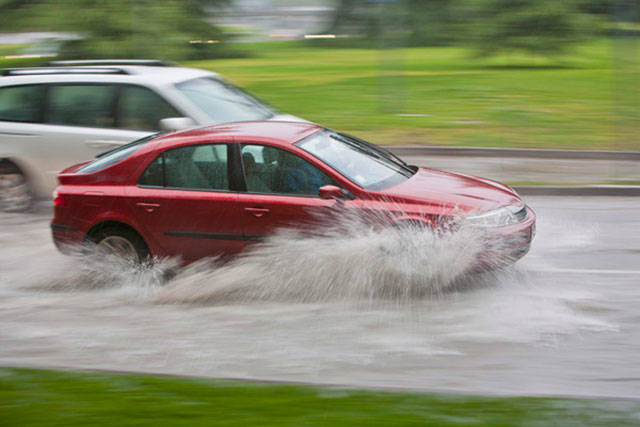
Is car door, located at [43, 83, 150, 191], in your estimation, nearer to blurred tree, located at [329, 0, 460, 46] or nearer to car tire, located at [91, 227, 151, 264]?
car tire, located at [91, 227, 151, 264]

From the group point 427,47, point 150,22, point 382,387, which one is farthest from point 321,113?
point 427,47

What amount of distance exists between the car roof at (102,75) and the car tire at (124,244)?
10.1 feet

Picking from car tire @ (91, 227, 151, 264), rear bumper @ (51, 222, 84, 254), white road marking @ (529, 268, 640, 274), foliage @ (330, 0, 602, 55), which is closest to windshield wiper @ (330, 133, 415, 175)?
white road marking @ (529, 268, 640, 274)

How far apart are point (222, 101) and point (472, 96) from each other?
11.3m

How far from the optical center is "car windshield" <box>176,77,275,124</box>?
10.1 m

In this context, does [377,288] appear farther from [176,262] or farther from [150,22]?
[150,22]

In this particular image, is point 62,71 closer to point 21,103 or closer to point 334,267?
point 21,103

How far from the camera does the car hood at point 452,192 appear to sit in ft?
22.4

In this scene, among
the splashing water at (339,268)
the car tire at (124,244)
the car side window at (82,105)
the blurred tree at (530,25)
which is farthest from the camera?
the blurred tree at (530,25)

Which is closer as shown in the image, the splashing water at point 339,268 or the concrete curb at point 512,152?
the splashing water at point 339,268

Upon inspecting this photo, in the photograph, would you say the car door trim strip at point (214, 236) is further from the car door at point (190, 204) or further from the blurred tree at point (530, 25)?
the blurred tree at point (530, 25)

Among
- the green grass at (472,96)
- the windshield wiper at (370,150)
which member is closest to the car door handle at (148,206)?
the windshield wiper at (370,150)

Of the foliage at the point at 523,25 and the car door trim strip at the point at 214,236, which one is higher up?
the foliage at the point at 523,25

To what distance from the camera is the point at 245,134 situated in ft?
24.1
